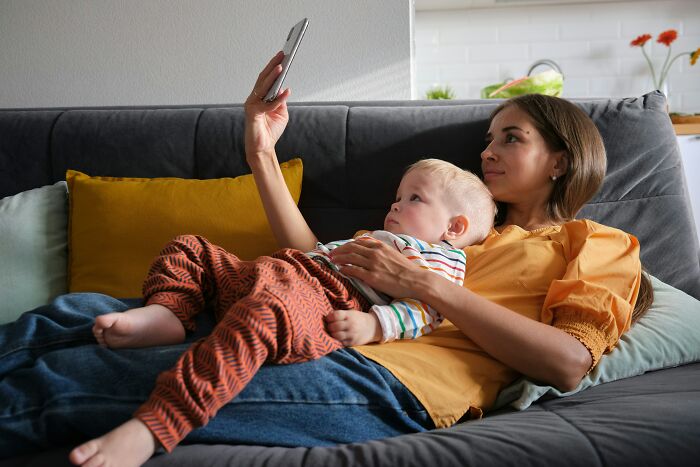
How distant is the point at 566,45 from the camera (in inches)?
156

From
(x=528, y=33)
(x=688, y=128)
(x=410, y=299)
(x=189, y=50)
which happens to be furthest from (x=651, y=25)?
(x=410, y=299)

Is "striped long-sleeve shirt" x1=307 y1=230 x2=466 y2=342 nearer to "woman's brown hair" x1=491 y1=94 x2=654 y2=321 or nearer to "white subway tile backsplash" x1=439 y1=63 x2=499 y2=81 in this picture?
"woman's brown hair" x1=491 y1=94 x2=654 y2=321

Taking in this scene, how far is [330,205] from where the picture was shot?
1818 millimetres

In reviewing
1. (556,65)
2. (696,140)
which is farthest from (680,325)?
(556,65)

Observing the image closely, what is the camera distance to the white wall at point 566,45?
3.92 metres

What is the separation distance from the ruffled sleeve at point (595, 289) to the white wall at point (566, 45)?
2.76 metres

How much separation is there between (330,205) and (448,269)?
1.78ft

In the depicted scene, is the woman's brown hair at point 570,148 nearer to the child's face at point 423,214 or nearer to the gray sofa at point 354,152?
the gray sofa at point 354,152

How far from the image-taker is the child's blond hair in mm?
1513

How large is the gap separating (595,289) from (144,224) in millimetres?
1059

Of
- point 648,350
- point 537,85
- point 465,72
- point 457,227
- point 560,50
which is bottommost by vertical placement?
point 648,350

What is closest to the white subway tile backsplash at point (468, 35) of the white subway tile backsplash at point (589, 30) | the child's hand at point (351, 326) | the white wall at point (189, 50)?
the white subway tile backsplash at point (589, 30)

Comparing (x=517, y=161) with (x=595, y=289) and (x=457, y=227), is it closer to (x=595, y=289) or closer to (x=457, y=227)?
(x=457, y=227)

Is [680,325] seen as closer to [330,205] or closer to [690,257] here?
[690,257]
